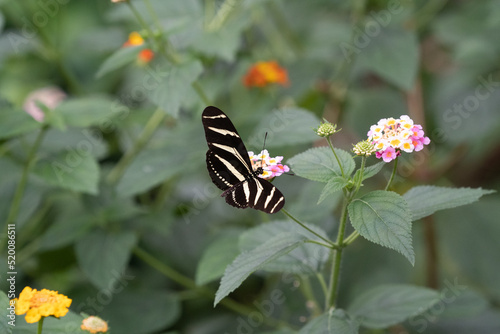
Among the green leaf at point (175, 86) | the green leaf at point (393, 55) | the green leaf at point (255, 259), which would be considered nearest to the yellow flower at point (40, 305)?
the green leaf at point (255, 259)

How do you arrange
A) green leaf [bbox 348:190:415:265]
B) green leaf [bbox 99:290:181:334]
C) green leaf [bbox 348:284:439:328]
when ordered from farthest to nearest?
green leaf [bbox 99:290:181:334] < green leaf [bbox 348:284:439:328] < green leaf [bbox 348:190:415:265]

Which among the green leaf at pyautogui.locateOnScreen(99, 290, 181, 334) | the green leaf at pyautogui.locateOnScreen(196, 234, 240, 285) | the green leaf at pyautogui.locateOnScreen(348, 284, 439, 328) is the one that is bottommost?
the green leaf at pyautogui.locateOnScreen(99, 290, 181, 334)

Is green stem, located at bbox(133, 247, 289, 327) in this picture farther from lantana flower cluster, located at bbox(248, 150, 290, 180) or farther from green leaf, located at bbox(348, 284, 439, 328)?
lantana flower cluster, located at bbox(248, 150, 290, 180)

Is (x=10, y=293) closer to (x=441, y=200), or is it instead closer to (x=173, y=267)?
(x=173, y=267)

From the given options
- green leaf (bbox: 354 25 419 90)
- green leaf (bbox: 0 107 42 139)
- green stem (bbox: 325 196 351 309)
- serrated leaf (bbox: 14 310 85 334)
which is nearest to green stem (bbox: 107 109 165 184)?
green leaf (bbox: 0 107 42 139)

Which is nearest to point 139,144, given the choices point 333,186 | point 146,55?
point 146,55

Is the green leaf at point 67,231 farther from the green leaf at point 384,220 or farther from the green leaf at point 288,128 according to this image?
the green leaf at point 384,220

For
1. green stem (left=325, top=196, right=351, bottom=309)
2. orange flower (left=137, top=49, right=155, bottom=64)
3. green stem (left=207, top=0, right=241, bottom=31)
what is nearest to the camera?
green stem (left=325, top=196, right=351, bottom=309)

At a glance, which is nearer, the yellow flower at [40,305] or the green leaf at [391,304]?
the yellow flower at [40,305]
